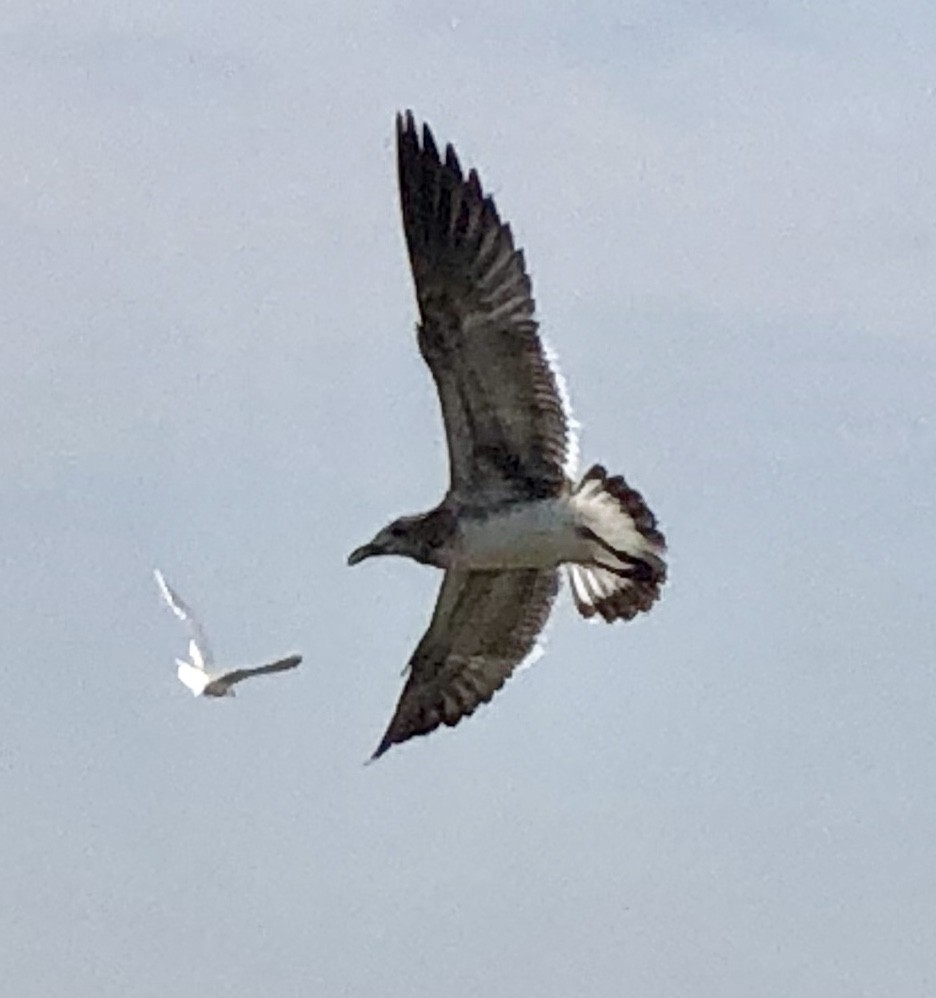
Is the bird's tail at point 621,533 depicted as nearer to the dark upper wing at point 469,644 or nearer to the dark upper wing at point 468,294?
the dark upper wing at point 468,294

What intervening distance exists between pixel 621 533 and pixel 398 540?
60.0 inches

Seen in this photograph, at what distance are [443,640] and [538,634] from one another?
62 cm

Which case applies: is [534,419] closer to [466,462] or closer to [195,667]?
[466,462]

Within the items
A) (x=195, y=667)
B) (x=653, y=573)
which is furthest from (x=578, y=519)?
(x=195, y=667)

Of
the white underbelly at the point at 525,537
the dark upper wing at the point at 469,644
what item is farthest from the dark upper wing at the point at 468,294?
the dark upper wing at the point at 469,644

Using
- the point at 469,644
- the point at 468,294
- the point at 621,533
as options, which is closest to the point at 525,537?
the point at 621,533

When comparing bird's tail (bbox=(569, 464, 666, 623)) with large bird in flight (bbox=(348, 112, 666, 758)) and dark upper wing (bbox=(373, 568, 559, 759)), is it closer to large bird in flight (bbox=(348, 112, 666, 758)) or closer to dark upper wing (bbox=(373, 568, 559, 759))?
large bird in flight (bbox=(348, 112, 666, 758))

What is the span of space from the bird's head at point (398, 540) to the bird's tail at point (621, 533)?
102 cm

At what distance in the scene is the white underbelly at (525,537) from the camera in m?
36.1

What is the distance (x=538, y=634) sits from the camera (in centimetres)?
3781

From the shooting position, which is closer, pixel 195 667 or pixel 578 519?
pixel 578 519

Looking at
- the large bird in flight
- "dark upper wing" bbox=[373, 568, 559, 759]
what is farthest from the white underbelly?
"dark upper wing" bbox=[373, 568, 559, 759]

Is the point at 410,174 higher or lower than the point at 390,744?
higher

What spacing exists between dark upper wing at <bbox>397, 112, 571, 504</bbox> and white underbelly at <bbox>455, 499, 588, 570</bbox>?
1.79 feet
